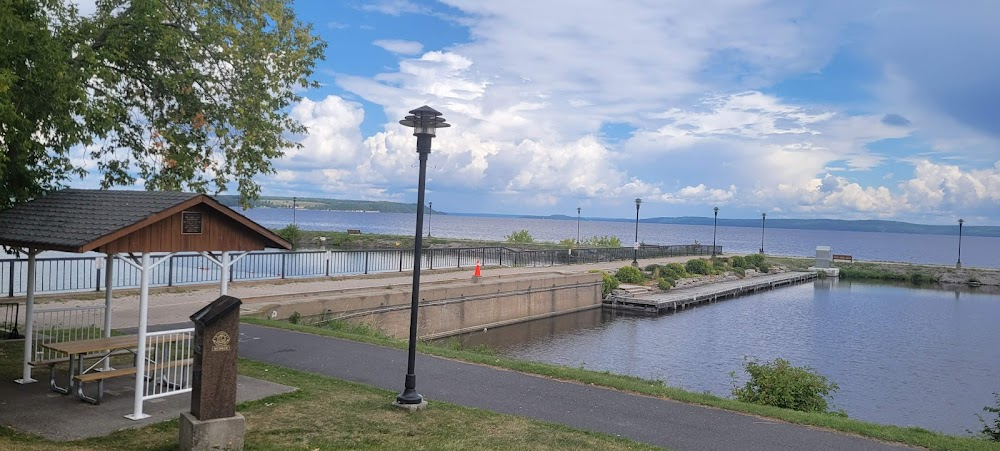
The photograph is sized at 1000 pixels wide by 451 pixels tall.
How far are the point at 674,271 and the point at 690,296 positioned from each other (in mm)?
6215

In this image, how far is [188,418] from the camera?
25.8 ft

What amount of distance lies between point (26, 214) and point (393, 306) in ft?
50.1

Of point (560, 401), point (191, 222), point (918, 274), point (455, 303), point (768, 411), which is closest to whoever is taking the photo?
point (191, 222)

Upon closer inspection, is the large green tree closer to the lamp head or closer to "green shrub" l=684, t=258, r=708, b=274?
the lamp head

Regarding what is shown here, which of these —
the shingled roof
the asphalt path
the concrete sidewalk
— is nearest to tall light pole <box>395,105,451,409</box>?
the asphalt path

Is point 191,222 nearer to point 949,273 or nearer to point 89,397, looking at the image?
point 89,397

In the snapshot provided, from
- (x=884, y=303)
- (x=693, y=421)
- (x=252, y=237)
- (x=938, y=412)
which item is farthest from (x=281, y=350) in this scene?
(x=884, y=303)

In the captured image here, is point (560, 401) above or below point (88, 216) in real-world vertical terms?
below

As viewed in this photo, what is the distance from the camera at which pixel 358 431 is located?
8.91m

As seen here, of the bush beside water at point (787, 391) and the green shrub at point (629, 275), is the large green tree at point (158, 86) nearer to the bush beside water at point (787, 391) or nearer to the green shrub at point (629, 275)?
the bush beside water at point (787, 391)

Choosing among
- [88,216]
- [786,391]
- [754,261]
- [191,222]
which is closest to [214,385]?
[191,222]

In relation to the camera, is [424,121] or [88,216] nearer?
[88,216]

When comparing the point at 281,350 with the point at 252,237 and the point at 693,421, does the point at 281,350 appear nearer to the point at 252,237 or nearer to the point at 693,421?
the point at 252,237

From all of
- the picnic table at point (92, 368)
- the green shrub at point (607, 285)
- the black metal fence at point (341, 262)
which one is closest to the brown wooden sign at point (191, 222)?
the picnic table at point (92, 368)
